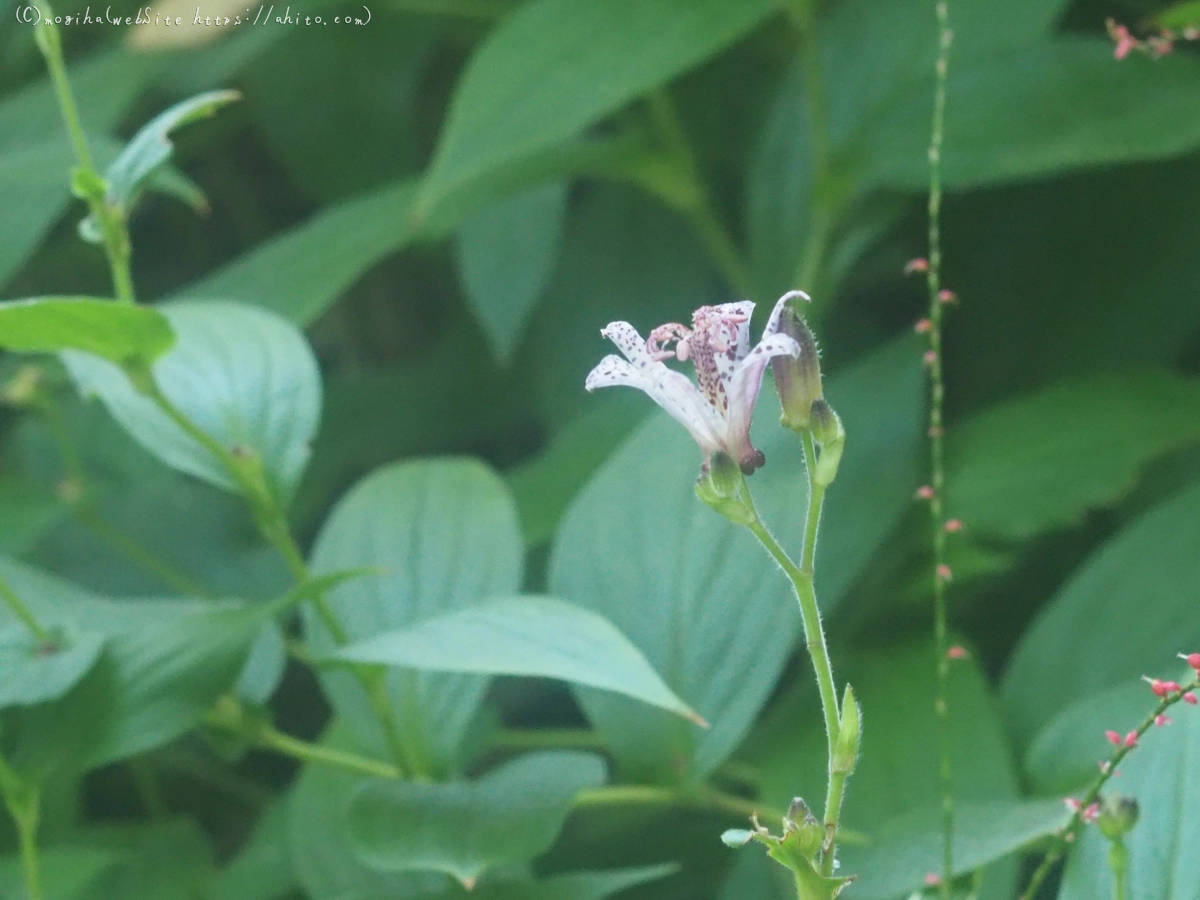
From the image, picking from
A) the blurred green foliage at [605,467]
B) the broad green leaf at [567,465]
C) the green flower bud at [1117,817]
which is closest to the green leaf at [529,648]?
A: the blurred green foliage at [605,467]

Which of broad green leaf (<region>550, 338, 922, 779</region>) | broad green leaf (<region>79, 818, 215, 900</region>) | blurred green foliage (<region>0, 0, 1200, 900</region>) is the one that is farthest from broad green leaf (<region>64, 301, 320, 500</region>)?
broad green leaf (<region>79, 818, 215, 900</region>)

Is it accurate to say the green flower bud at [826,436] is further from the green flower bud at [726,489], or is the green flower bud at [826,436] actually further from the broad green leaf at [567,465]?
the broad green leaf at [567,465]

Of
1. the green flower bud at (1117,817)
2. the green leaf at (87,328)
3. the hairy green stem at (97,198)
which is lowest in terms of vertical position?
the green flower bud at (1117,817)

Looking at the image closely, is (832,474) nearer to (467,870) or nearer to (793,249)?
(467,870)

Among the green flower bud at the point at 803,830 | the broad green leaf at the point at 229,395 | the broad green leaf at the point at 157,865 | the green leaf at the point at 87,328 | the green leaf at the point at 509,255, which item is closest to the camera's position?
the green flower bud at the point at 803,830

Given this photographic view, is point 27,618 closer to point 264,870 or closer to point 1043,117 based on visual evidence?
point 264,870

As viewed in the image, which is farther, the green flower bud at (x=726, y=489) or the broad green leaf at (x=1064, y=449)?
the broad green leaf at (x=1064, y=449)
